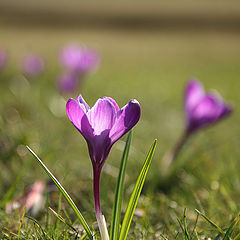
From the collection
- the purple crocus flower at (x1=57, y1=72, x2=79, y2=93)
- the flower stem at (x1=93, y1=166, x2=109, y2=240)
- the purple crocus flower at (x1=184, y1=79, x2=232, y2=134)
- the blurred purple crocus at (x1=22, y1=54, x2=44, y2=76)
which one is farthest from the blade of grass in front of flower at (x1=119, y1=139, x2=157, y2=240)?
the blurred purple crocus at (x1=22, y1=54, x2=44, y2=76)

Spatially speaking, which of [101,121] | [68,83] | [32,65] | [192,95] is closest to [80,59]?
[68,83]

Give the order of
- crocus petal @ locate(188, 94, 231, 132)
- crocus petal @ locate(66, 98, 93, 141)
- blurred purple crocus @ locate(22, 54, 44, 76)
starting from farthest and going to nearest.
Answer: blurred purple crocus @ locate(22, 54, 44, 76)
crocus petal @ locate(188, 94, 231, 132)
crocus petal @ locate(66, 98, 93, 141)

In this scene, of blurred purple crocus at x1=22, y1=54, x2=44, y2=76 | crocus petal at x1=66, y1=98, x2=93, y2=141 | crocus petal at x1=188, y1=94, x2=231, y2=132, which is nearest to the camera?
crocus petal at x1=66, y1=98, x2=93, y2=141

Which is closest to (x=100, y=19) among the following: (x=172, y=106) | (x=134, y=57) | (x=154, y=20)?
(x=154, y=20)

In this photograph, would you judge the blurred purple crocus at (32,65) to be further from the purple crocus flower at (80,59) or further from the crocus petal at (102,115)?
the crocus petal at (102,115)

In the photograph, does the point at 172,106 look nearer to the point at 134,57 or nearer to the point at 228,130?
the point at 228,130

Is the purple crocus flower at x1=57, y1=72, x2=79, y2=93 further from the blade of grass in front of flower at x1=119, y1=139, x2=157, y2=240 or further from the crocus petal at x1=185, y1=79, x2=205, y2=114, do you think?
the blade of grass in front of flower at x1=119, y1=139, x2=157, y2=240
